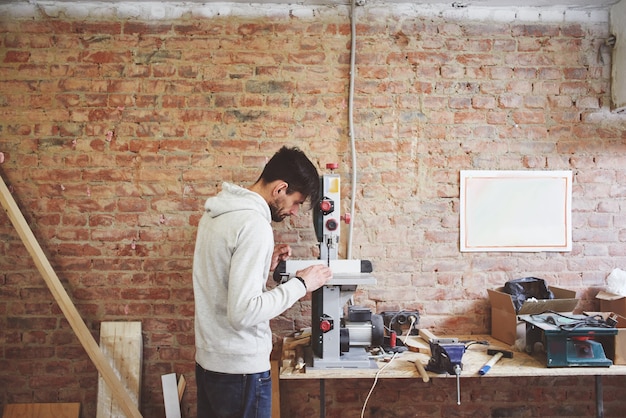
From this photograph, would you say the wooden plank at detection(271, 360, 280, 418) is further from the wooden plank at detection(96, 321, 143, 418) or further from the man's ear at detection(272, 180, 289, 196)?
the man's ear at detection(272, 180, 289, 196)

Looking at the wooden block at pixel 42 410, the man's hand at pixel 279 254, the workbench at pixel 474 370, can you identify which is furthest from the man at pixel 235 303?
the wooden block at pixel 42 410

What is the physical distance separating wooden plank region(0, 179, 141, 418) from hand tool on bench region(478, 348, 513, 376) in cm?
181

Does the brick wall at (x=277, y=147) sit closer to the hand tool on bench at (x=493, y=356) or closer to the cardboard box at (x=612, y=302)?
the cardboard box at (x=612, y=302)

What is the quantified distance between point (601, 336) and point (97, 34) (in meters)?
3.17

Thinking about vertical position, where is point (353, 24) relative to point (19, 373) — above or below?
above

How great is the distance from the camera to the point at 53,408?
8.76 ft

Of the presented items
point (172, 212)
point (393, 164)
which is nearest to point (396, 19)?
point (393, 164)

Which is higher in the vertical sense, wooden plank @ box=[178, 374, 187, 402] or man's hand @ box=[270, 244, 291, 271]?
man's hand @ box=[270, 244, 291, 271]

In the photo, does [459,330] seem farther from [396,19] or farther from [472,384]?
[396,19]

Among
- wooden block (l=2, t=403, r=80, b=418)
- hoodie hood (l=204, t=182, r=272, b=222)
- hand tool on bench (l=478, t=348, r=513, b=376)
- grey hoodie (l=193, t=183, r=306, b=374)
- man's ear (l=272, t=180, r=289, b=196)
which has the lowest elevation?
wooden block (l=2, t=403, r=80, b=418)

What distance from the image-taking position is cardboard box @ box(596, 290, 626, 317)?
8.56 feet

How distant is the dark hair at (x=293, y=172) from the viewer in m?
1.95

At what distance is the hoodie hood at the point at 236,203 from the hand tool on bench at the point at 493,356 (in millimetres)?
1232

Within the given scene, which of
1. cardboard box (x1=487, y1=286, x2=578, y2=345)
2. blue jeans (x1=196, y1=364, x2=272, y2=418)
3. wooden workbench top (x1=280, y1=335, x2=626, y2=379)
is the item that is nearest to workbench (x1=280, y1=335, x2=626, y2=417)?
wooden workbench top (x1=280, y1=335, x2=626, y2=379)
